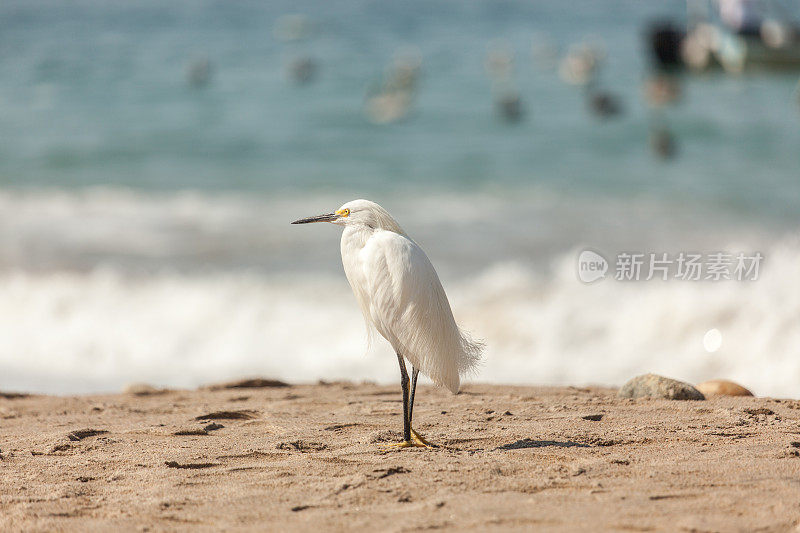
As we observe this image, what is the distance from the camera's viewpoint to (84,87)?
17375 mm

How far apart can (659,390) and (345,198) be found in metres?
7.95

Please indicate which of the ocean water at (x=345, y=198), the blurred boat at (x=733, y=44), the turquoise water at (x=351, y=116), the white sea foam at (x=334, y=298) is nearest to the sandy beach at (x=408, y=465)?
the white sea foam at (x=334, y=298)

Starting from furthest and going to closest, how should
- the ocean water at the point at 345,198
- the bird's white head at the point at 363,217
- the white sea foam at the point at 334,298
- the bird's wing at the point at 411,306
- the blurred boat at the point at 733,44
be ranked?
the blurred boat at the point at 733,44, the ocean water at the point at 345,198, the white sea foam at the point at 334,298, the bird's white head at the point at 363,217, the bird's wing at the point at 411,306

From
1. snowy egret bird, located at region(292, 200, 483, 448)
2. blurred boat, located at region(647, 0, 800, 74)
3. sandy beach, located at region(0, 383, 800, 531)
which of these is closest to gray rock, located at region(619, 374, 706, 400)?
sandy beach, located at region(0, 383, 800, 531)

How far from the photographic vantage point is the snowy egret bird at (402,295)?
12.0ft

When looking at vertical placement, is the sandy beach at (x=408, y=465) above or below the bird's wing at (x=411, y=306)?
below

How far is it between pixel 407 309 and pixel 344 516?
3.19 ft

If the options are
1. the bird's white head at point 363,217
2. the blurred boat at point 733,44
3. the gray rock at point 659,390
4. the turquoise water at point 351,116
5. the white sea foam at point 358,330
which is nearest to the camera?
the bird's white head at point 363,217

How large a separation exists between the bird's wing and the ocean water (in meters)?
1.74

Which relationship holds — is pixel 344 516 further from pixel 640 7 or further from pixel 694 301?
pixel 640 7

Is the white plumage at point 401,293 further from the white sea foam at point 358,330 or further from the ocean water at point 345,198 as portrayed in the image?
the white sea foam at point 358,330

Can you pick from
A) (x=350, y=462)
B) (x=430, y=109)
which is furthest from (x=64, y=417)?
(x=430, y=109)

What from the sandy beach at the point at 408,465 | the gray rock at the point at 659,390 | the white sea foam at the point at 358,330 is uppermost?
A: the white sea foam at the point at 358,330

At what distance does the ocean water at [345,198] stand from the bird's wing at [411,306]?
5.71ft
